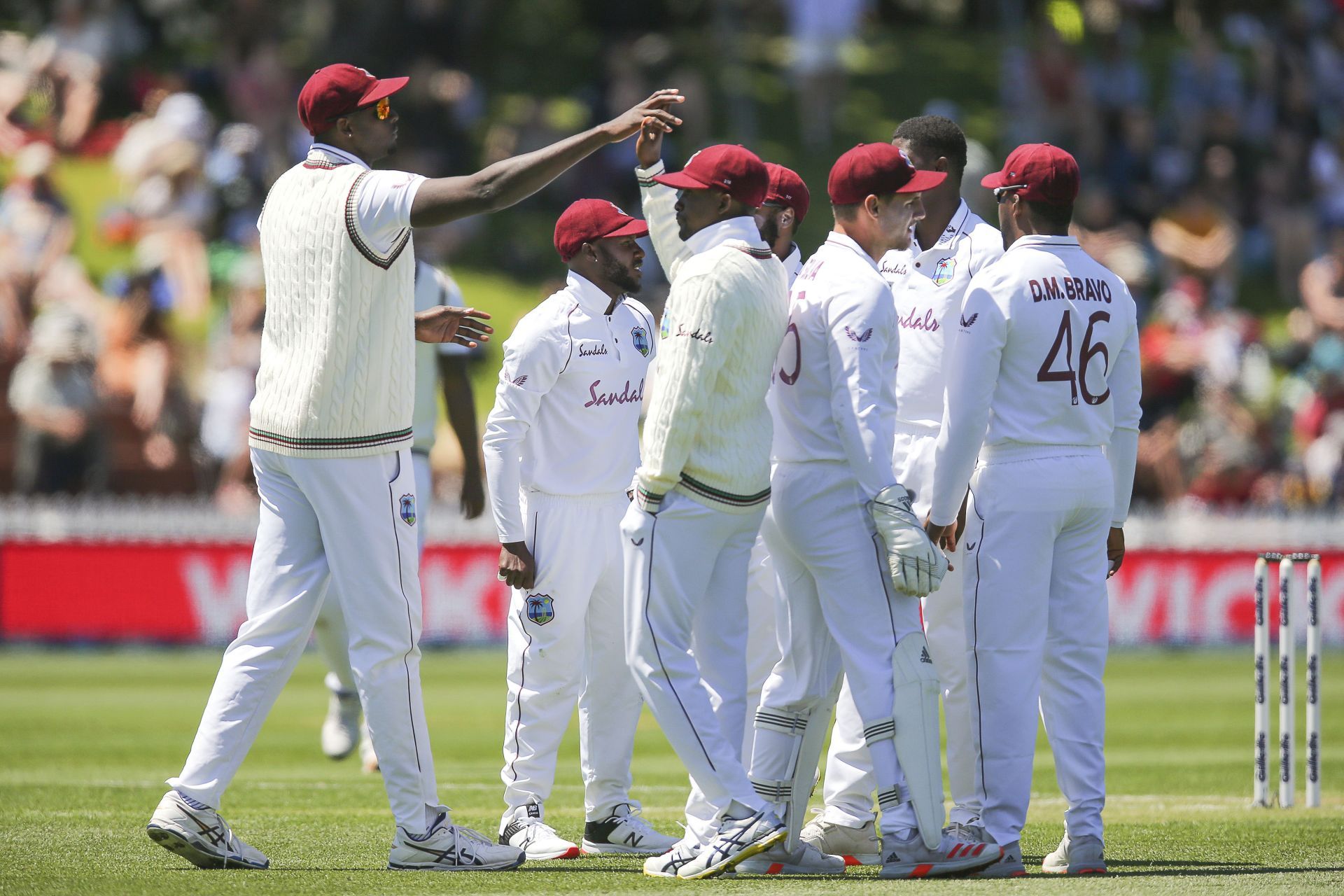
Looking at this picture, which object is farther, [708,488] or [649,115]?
[708,488]

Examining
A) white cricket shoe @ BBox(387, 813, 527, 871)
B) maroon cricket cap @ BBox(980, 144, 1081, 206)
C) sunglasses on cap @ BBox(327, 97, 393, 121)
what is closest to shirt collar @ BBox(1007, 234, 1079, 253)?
maroon cricket cap @ BBox(980, 144, 1081, 206)

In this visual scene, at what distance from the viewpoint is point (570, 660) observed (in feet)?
24.7

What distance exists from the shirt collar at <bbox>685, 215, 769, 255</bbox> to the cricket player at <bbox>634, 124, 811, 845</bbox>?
0.31 m

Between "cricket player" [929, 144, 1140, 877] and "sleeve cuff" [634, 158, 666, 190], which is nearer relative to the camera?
"cricket player" [929, 144, 1140, 877]

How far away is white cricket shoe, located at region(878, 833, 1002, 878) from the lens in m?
6.54

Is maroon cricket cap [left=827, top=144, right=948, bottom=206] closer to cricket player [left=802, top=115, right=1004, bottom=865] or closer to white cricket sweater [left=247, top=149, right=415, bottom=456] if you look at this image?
cricket player [left=802, top=115, right=1004, bottom=865]

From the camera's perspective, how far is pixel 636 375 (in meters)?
7.77

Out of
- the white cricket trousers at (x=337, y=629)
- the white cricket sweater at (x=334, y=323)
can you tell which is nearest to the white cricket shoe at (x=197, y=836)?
the white cricket sweater at (x=334, y=323)

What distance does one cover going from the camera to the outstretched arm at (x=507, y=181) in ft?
20.3

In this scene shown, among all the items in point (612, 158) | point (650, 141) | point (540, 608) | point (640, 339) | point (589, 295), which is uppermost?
point (612, 158)

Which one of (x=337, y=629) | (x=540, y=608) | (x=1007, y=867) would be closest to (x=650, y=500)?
(x=540, y=608)

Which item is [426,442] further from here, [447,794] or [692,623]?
[692,623]

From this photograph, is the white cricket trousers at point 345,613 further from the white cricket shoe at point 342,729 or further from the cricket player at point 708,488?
the white cricket shoe at point 342,729

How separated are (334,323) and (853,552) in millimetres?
2108
